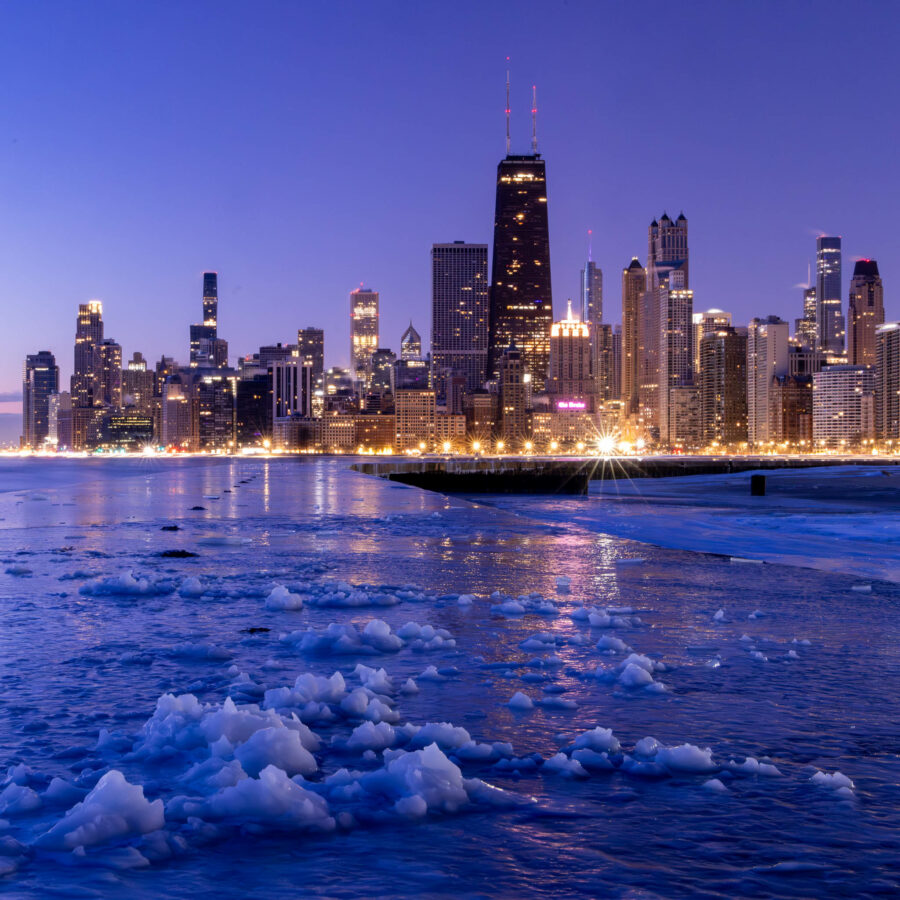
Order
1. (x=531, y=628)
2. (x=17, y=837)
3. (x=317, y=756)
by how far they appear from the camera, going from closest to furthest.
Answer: (x=17, y=837) → (x=317, y=756) → (x=531, y=628)

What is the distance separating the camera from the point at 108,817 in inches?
208

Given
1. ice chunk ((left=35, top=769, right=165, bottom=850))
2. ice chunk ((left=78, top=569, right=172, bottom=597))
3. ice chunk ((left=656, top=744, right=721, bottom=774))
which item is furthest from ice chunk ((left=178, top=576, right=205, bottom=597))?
ice chunk ((left=656, top=744, right=721, bottom=774))

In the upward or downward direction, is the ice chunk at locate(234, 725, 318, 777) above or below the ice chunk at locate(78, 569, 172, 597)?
above

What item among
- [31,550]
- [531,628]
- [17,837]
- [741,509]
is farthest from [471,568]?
[741,509]

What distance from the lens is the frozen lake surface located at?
4.90m

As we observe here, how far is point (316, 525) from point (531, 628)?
18.2m

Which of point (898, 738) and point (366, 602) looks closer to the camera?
point (898, 738)

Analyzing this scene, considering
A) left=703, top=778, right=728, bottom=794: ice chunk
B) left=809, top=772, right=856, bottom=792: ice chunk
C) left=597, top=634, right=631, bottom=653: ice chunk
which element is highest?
left=809, top=772, right=856, bottom=792: ice chunk

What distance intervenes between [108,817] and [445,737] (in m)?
2.52

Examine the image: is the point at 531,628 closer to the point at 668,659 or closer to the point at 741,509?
the point at 668,659

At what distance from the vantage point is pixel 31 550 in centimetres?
2120

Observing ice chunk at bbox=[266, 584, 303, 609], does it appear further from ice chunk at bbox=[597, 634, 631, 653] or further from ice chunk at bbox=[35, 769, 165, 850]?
ice chunk at bbox=[35, 769, 165, 850]

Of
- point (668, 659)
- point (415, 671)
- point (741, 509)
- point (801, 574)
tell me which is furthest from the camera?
point (741, 509)

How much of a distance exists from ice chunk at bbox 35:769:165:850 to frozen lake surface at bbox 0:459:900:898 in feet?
0.06
